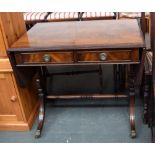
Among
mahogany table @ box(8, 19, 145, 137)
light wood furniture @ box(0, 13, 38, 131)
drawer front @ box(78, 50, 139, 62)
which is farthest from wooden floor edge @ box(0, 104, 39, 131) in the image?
drawer front @ box(78, 50, 139, 62)

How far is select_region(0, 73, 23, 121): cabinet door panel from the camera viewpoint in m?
1.75

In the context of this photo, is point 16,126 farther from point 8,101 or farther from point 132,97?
point 132,97

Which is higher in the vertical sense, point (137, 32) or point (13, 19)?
point (13, 19)

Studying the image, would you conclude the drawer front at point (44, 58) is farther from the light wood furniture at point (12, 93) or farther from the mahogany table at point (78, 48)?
the light wood furniture at point (12, 93)

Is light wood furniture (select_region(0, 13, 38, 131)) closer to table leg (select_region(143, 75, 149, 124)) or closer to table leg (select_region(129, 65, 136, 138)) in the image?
table leg (select_region(129, 65, 136, 138))

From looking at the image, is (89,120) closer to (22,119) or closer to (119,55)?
(22,119)

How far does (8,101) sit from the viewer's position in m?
1.84

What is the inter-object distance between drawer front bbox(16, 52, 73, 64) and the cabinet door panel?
0.23 meters

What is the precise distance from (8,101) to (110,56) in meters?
0.88

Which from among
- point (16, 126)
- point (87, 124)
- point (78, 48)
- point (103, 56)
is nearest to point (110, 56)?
point (103, 56)

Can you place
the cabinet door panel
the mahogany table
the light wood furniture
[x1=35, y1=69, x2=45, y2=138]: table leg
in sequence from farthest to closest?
[x1=35, y1=69, x2=45, y2=138]: table leg, the cabinet door panel, the light wood furniture, the mahogany table

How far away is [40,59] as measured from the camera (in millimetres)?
1542
